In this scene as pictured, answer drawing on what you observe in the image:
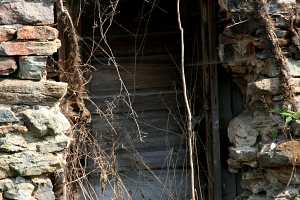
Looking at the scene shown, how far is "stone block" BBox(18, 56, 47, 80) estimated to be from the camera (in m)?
3.29

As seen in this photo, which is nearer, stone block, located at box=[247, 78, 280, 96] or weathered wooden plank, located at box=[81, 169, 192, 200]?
stone block, located at box=[247, 78, 280, 96]

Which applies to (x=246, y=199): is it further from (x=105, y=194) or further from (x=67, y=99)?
(x=67, y=99)

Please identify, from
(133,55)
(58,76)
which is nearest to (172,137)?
(133,55)

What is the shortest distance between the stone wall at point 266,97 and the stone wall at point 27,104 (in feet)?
4.03

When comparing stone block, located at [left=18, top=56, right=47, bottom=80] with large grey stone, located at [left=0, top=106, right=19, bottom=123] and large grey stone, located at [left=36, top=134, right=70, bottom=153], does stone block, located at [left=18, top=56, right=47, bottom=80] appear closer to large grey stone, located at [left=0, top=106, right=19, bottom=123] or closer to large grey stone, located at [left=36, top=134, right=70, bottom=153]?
large grey stone, located at [left=0, top=106, right=19, bottom=123]

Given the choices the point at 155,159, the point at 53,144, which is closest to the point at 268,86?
the point at 155,159

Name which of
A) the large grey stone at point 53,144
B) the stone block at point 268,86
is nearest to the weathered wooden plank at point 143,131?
the stone block at point 268,86

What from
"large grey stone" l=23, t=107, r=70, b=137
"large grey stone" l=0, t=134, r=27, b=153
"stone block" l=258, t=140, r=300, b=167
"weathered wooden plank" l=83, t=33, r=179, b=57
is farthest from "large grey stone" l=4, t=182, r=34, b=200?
"weathered wooden plank" l=83, t=33, r=179, b=57

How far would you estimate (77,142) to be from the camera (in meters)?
Result: 4.11

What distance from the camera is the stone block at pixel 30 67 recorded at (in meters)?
3.29

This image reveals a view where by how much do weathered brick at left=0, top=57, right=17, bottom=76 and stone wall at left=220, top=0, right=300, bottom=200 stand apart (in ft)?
4.64

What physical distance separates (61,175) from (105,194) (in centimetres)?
98

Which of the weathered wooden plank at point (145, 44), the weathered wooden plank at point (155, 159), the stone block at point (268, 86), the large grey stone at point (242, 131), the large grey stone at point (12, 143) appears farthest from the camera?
the weathered wooden plank at point (145, 44)

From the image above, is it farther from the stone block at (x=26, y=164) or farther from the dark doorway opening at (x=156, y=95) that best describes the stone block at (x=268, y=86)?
the stone block at (x=26, y=164)
